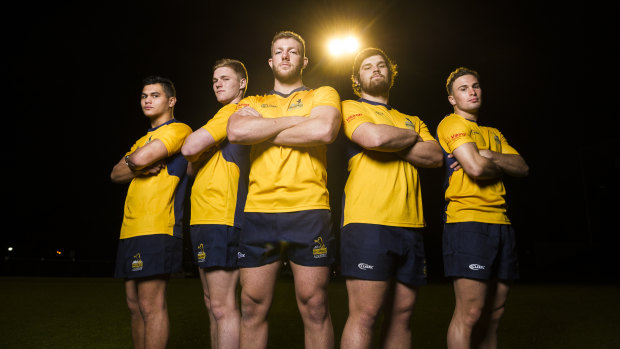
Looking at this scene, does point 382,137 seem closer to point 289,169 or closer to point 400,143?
A: point 400,143

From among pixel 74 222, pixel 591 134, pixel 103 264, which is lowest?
pixel 103 264

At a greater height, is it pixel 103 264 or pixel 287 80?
pixel 287 80

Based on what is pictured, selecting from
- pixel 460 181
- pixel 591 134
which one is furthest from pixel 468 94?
pixel 591 134

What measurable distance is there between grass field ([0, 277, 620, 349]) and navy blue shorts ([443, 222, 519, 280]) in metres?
2.35

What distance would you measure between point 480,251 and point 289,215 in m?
1.29

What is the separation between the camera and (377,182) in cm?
277

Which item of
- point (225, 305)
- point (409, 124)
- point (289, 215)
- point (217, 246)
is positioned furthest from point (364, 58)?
point (225, 305)

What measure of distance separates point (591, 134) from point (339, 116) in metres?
18.6

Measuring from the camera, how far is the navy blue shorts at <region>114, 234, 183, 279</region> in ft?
10.5

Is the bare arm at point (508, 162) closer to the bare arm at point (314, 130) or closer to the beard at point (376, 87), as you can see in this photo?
the beard at point (376, 87)

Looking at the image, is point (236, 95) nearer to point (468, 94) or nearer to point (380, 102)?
point (380, 102)

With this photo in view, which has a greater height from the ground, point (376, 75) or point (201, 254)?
point (376, 75)

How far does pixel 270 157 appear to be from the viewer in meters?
2.74

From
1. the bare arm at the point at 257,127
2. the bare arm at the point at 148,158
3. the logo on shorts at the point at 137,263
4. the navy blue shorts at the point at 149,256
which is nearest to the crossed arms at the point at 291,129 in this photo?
the bare arm at the point at 257,127
